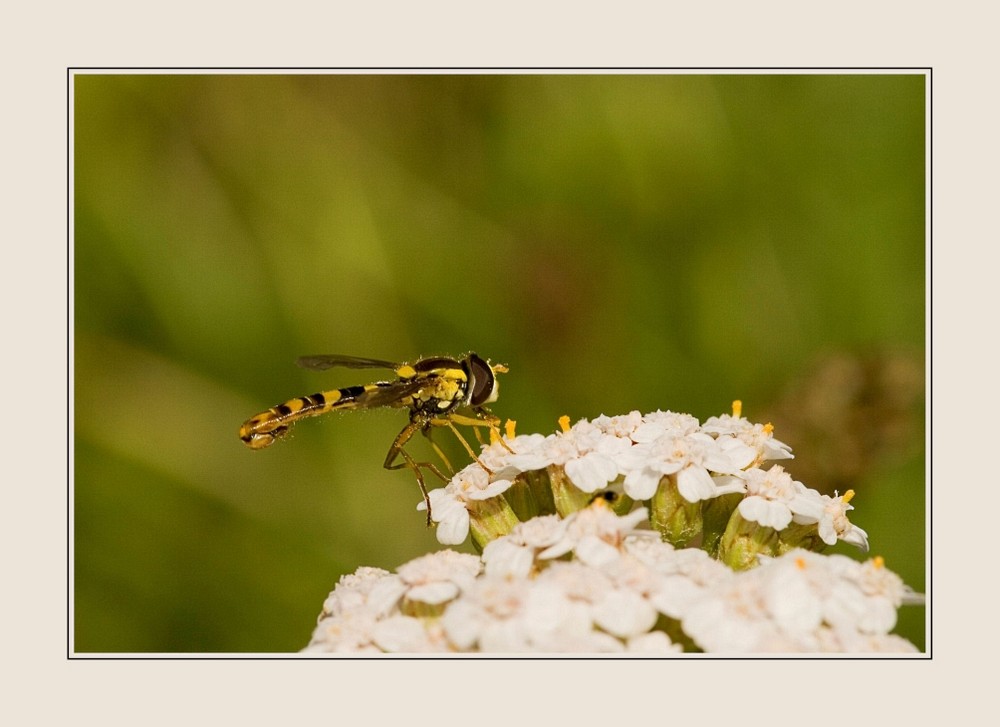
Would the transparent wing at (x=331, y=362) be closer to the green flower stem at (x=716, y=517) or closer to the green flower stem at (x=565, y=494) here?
the green flower stem at (x=565, y=494)

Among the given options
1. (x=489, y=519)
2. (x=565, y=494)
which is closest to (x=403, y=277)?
(x=489, y=519)

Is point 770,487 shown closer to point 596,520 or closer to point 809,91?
point 596,520

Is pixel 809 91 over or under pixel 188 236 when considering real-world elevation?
over

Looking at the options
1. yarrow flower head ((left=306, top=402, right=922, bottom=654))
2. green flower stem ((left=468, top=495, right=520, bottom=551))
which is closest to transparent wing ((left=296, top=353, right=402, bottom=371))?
yarrow flower head ((left=306, top=402, right=922, bottom=654))

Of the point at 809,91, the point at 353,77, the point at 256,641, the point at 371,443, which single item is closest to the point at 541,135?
the point at 353,77

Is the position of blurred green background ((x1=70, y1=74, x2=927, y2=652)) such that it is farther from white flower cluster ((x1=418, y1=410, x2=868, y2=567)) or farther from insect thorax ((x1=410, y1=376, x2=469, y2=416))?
white flower cluster ((x1=418, y1=410, x2=868, y2=567))

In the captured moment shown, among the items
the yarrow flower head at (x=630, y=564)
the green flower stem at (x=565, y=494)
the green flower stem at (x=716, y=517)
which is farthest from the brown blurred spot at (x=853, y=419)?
the green flower stem at (x=565, y=494)
